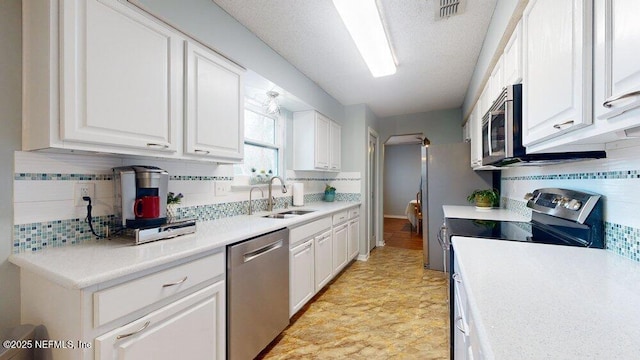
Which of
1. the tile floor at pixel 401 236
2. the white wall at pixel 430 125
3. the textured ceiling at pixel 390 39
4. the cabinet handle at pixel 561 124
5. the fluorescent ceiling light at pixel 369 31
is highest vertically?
the textured ceiling at pixel 390 39

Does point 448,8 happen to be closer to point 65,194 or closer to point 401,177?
point 65,194

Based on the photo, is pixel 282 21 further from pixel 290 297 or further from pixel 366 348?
pixel 366 348

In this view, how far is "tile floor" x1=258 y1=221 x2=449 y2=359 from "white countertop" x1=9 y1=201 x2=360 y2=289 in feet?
3.30

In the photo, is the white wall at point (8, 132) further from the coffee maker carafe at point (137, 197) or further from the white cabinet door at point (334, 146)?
the white cabinet door at point (334, 146)

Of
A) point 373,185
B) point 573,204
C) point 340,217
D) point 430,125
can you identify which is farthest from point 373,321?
point 430,125

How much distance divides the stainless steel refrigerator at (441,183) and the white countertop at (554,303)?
2304 mm

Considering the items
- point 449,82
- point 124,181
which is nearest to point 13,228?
point 124,181

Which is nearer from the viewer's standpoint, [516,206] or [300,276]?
[300,276]

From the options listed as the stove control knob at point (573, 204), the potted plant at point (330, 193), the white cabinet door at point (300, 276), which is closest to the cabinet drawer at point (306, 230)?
the white cabinet door at point (300, 276)

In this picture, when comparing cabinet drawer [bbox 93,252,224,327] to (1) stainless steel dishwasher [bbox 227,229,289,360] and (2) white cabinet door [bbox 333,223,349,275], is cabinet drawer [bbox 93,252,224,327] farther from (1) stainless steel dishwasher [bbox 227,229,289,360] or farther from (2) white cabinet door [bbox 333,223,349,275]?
(2) white cabinet door [bbox 333,223,349,275]

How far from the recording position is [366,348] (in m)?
1.89

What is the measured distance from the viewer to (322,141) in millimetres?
3512

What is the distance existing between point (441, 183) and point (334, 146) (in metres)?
1.59

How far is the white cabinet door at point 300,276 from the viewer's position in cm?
216
